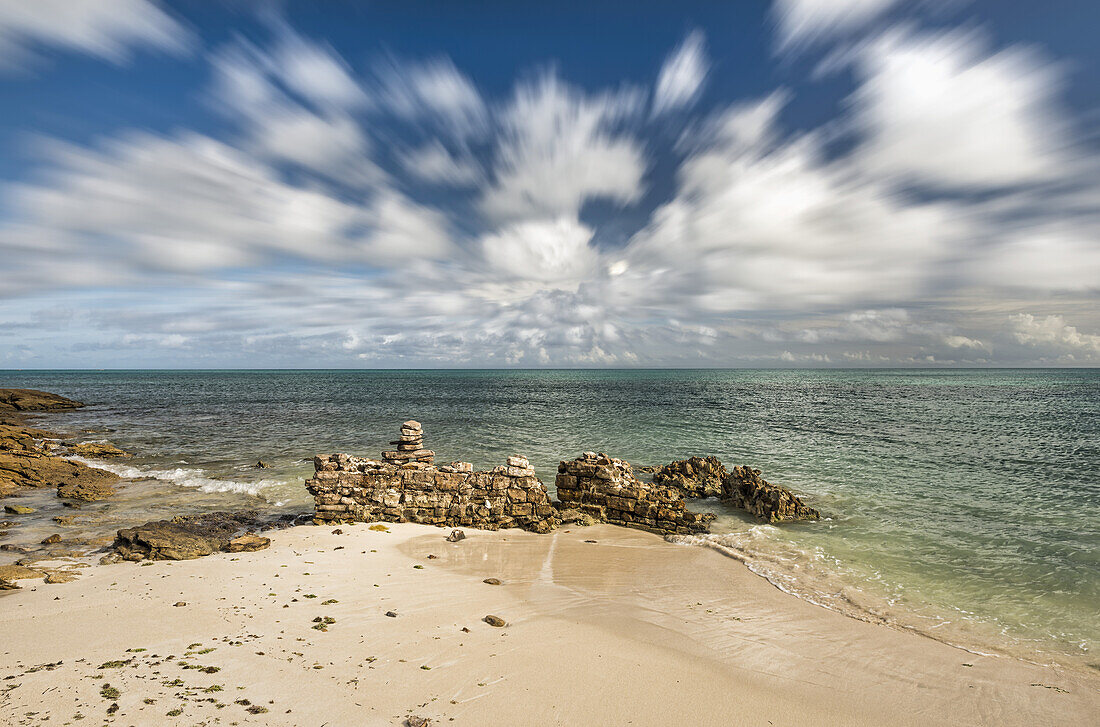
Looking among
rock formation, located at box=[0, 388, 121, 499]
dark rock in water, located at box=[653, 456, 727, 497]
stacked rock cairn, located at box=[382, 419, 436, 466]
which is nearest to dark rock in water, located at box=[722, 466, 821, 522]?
dark rock in water, located at box=[653, 456, 727, 497]

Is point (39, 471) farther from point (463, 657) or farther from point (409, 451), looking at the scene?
point (463, 657)

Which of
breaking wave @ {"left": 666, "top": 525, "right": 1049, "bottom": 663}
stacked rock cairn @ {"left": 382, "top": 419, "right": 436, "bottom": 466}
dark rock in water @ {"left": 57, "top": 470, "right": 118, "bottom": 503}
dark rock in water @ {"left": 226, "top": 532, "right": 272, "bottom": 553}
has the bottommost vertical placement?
dark rock in water @ {"left": 57, "top": 470, "right": 118, "bottom": 503}

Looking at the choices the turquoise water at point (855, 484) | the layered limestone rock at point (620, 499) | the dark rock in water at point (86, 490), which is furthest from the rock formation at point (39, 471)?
the layered limestone rock at point (620, 499)

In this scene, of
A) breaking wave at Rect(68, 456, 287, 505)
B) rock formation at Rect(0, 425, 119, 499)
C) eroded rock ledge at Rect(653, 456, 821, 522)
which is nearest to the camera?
eroded rock ledge at Rect(653, 456, 821, 522)

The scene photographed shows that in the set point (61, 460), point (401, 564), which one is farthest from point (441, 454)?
point (61, 460)

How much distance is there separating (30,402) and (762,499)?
97823mm

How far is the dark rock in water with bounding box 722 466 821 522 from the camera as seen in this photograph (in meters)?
18.6

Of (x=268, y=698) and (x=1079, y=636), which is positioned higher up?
(x=268, y=698)

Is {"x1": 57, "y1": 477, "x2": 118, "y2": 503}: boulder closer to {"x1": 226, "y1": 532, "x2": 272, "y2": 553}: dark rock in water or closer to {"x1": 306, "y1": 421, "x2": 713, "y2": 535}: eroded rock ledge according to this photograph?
{"x1": 306, "y1": 421, "x2": 713, "y2": 535}: eroded rock ledge

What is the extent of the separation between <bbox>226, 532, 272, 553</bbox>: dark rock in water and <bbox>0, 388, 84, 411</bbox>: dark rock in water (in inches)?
3218

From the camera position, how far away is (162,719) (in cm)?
596

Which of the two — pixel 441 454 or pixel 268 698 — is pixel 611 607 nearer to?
pixel 268 698

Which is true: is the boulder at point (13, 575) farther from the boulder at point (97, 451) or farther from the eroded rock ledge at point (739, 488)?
the boulder at point (97, 451)

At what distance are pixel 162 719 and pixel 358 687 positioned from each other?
7.84 feet
